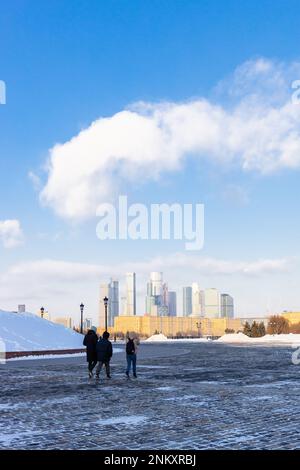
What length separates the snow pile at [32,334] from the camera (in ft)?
112

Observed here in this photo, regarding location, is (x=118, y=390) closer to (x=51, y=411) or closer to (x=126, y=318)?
(x=51, y=411)

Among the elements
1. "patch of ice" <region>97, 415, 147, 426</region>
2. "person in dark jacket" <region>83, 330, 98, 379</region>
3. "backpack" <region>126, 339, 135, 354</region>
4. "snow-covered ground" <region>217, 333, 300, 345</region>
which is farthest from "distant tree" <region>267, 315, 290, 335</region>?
"patch of ice" <region>97, 415, 147, 426</region>

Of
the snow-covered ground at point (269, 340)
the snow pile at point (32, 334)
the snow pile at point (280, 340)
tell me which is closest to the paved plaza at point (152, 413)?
the snow pile at point (32, 334)

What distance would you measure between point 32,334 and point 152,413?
27929 millimetres

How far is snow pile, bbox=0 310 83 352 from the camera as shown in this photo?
34125 millimetres

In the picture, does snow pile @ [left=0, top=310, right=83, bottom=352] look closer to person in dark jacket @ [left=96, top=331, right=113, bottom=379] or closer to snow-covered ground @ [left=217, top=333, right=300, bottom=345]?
person in dark jacket @ [left=96, top=331, right=113, bottom=379]

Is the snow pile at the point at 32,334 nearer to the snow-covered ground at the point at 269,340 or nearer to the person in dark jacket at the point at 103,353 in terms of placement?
the person in dark jacket at the point at 103,353

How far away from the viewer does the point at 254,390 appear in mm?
14156

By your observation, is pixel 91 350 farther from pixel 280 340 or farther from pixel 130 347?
pixel 280 340

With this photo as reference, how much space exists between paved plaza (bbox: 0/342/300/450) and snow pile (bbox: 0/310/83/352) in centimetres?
1673

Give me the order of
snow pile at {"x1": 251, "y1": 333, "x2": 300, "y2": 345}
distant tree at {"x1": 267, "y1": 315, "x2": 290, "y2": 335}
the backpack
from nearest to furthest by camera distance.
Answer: the backpack, snow pile at {"x1": 251, "y1": 333, "x2": 300, "y2": 345}, distant tree at {"x1": 267, "y1": 315, "x2": 290, "y2": 335}

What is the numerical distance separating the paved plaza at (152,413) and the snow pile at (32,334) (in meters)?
16.7

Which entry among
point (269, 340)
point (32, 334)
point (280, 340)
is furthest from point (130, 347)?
Result: point (280, 340)

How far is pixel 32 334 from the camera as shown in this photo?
36906 mm
